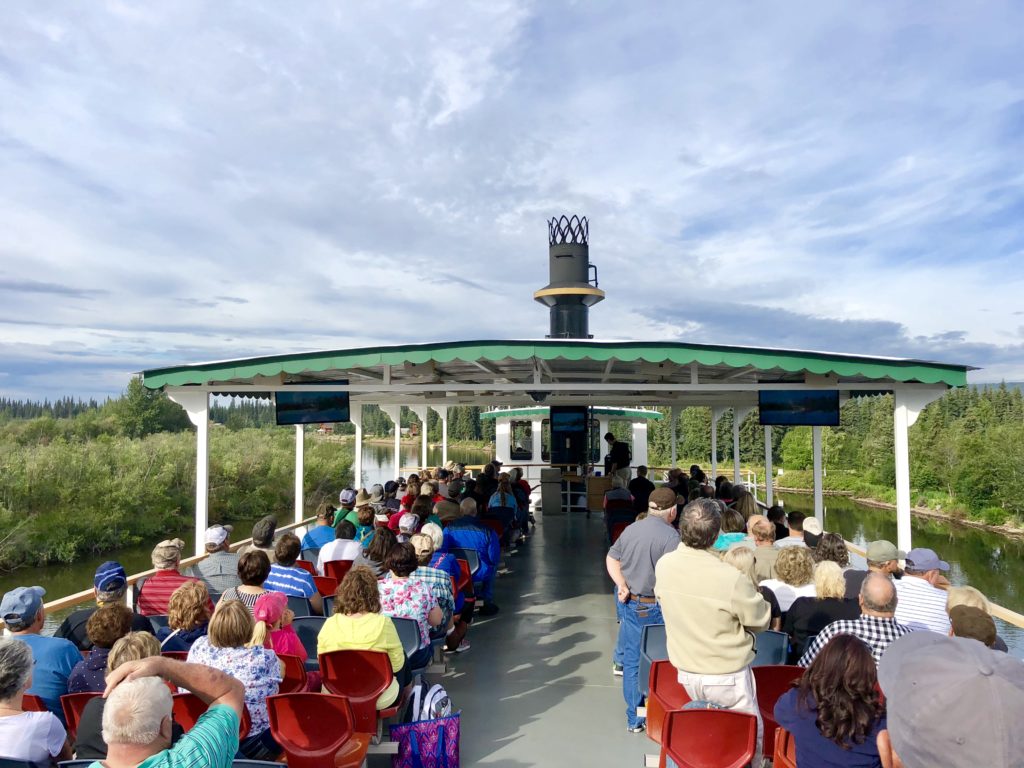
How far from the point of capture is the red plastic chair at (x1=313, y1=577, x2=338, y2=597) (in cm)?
485

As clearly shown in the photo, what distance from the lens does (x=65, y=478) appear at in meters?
22.2

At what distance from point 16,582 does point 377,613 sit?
19.7 meters

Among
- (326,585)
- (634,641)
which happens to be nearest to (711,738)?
(634,641)

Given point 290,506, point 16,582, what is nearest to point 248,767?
point 16,582

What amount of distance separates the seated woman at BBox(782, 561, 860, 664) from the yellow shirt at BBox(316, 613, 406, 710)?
1.90 meters

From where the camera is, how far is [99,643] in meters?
2.88

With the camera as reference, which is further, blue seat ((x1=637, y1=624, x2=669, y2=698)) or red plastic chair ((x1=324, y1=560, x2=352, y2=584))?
red plastic chair ((x1=324, y1=560, x2=352, y2=584))

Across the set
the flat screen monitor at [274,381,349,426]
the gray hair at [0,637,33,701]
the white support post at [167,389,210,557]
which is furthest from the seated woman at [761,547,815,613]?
the white support post at [167,389,210,557]

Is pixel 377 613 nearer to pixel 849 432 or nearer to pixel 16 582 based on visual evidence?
pixel 16 582

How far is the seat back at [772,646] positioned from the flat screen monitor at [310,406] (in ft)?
16.9

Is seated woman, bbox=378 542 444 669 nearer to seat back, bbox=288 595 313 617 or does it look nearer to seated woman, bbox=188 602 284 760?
seat back, bbox=288 595 313 617

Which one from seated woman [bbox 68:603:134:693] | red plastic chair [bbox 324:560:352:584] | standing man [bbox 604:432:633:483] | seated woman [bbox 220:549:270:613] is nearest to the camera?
seated woman [bbox 68:603:134:693]

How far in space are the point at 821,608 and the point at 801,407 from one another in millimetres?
4058

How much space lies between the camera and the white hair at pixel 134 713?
168 centimetres
